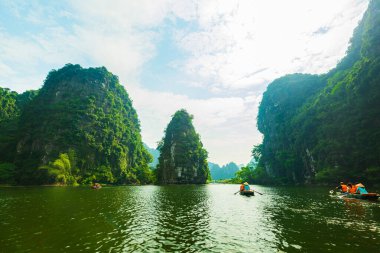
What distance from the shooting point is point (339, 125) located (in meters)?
67.9

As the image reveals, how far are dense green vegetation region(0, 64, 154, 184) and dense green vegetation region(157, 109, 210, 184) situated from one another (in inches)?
553

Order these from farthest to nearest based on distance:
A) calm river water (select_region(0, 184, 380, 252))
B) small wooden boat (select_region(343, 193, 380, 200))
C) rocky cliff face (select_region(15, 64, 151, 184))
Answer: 1. rocky cliff face (select_region(15, 64, 151, 184))
2. small wooden boat (select_region(343, 193, 380, 200))
3. calm river water (select_region(0, 184, 380, 252))

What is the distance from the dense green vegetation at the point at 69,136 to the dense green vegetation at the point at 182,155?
553 inches

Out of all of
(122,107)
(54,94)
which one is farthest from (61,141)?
(122,107)

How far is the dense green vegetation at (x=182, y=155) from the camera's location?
120875mm

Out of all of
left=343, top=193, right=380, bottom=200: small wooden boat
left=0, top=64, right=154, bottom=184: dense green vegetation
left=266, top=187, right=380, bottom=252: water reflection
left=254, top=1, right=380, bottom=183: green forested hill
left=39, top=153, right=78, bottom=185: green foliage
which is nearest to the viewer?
left=266, top=187, right=380, bottom=252: water reflection

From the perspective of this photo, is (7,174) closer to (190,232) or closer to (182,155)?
(182,155)

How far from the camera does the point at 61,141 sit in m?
102

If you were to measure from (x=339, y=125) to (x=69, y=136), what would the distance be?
106 m

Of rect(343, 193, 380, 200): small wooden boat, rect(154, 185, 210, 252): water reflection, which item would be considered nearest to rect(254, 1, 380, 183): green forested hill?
rect(343, 193, 380, 200): small wooden boat

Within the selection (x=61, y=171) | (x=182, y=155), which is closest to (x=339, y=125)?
(x=182, y=155)

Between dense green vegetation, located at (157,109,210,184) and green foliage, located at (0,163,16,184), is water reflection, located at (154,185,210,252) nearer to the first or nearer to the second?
green foliage, located at (0,163,16,184)

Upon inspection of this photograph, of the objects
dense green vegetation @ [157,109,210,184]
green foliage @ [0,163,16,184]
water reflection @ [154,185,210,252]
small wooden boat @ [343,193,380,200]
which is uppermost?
dense green vegetation @ [157,109,210,184]

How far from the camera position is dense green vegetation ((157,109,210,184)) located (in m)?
121
